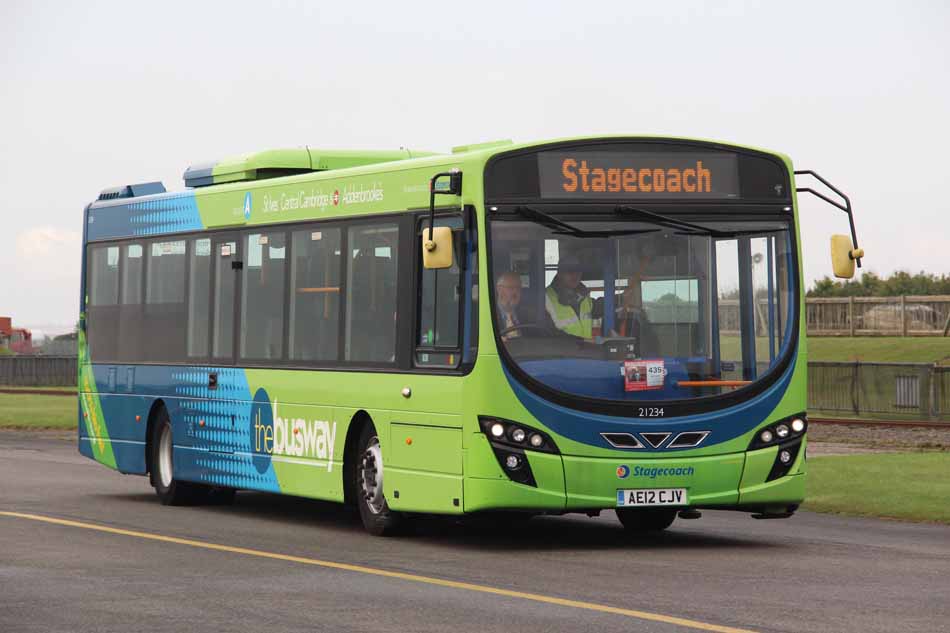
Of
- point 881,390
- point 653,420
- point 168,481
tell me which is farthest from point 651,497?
point 881,390

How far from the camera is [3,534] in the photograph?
15062 mm

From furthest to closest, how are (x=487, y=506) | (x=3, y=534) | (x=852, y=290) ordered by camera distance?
(x=852, y=290) < (x=3, y=534) < (x=487, y=506)

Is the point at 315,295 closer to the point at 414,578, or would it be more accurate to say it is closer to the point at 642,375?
the point at 642,375

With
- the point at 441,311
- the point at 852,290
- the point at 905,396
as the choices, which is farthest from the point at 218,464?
the point at 852,290

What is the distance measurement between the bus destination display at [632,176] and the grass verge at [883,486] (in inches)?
202

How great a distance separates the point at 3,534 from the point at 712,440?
5707mm

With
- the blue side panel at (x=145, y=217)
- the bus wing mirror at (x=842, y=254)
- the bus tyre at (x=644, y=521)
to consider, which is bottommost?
the bus tyre at (x=644, y=521)

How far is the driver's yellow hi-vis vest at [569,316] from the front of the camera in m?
13.9

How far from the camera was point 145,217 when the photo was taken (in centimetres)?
2005

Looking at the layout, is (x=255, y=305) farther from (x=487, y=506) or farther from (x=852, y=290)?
(x=852, y=290)

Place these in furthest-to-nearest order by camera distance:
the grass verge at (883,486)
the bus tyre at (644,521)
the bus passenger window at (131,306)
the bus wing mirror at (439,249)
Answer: the bus passenger window at (131,306) → the grass verge at (883,486) → the bus tyre at (644,521) → the bus wing mirror at (439,249)

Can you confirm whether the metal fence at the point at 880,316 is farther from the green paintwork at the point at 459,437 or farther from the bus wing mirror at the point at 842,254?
the bus wing mirror at the point at 842,254

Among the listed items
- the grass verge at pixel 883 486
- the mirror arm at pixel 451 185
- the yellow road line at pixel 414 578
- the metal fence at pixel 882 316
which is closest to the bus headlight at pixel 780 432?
A: the mirror arm at pixel 451 185

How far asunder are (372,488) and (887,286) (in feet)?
224
